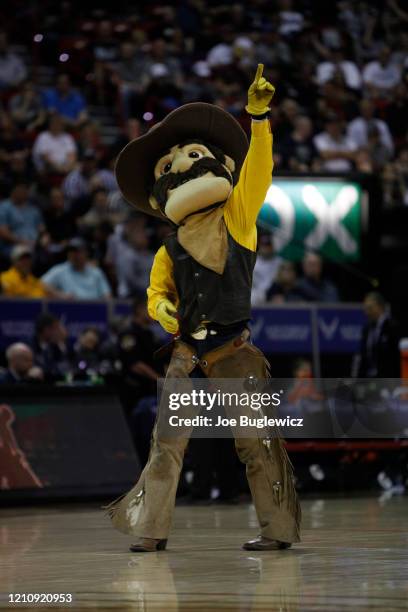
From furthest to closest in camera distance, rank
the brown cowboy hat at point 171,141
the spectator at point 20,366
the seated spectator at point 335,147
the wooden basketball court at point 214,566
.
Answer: the seated spectator at point 335,147
the spectator at point 20,366
the brown cowboy hat at point 171,141
the wooden basketball court at point 214,566

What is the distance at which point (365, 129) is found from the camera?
20500 millimetres

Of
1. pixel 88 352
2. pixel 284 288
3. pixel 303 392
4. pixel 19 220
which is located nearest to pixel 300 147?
pixel 284 288

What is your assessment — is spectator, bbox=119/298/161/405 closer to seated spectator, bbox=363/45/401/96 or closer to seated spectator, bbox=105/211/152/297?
seated spectator, bbox=105/211/152/297

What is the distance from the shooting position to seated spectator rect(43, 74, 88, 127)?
1794cm

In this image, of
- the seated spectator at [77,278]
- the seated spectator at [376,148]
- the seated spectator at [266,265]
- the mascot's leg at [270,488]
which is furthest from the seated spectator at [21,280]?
the seated spectator at [376,148]

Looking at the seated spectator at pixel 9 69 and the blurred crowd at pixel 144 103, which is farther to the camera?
the seated spectator at pixel 9 69

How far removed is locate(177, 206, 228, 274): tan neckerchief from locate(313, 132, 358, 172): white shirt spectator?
39.1ft

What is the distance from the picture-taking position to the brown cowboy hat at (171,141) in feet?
24.5

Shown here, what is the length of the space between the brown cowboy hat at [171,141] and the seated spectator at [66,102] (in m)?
10.3

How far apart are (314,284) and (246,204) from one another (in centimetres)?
946

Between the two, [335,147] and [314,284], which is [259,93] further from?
[335,147]

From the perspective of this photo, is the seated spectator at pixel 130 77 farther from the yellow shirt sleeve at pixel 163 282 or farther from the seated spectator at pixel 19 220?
the yellow shirt sleeve at pixel 163 282

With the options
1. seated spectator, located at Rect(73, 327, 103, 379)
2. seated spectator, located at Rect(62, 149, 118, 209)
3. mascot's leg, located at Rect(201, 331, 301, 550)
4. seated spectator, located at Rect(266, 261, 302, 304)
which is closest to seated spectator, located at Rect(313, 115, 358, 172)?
seated spectator, located at Rect(266, 261, 302, 304)

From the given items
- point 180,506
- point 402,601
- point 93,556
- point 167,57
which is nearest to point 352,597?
point 402,601
